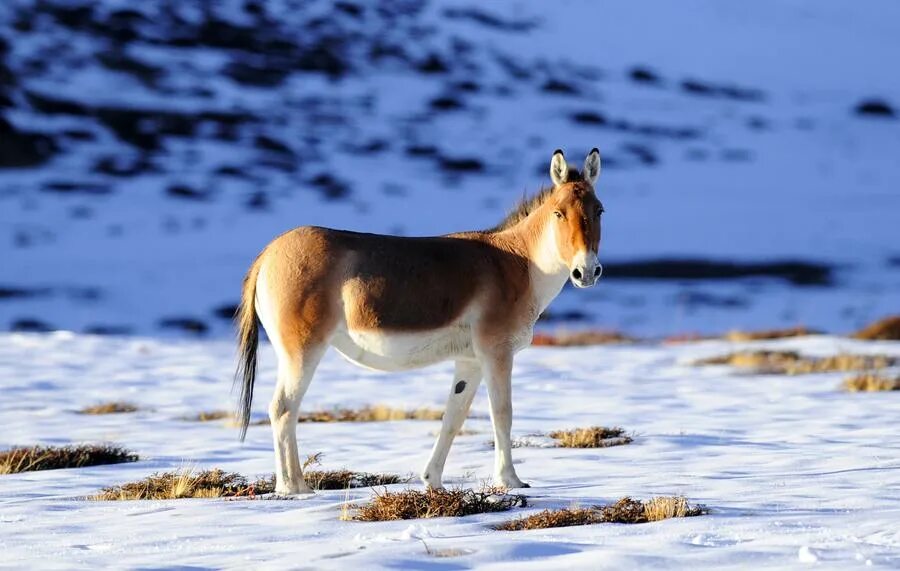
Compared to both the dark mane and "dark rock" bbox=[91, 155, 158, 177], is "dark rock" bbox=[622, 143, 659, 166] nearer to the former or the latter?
"dark rock" bbox=[91, 155, 158, 177]

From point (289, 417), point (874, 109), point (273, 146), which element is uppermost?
point (874, 109)

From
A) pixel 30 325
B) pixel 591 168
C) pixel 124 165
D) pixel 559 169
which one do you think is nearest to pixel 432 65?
pixel 124 165

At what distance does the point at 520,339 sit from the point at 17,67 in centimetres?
5968

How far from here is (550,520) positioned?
696 centimetres

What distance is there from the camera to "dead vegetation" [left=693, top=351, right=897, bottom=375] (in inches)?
657

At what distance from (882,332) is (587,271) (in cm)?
1460

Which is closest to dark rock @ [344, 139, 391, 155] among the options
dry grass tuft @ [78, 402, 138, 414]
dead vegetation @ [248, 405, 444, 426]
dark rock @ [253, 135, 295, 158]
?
dark rock @ [253, 135, 295, 158]

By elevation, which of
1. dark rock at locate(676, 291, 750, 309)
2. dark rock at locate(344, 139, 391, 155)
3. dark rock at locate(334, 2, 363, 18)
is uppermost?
dark rock at locate(334, 2, 363, 18)

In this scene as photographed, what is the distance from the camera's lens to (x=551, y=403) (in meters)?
14.2

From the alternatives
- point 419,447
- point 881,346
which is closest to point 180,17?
point 881,346

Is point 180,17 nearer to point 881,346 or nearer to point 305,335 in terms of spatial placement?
point 881,346

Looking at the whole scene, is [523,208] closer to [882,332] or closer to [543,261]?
[543,261]

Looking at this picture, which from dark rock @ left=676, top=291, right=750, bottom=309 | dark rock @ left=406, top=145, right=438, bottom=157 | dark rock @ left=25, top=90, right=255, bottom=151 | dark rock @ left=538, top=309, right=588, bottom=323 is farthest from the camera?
dark rock @ left=406, top=145, right=438, bottom=157

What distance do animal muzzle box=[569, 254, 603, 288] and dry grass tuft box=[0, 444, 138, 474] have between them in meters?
4.38
